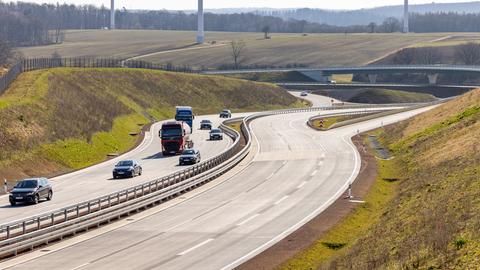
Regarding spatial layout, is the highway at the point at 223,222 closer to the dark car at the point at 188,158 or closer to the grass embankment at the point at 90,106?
the dark car at the point at 188,158

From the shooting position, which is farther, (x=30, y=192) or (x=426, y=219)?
(x=30, y=192)

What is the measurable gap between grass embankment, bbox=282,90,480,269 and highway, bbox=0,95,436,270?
3.19m

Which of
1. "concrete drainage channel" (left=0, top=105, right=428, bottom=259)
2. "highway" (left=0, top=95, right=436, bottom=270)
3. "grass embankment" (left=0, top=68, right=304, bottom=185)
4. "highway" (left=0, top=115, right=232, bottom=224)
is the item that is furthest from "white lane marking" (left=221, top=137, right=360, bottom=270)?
"grass embankment" (left=0, top=68, right=304, bottom=185)

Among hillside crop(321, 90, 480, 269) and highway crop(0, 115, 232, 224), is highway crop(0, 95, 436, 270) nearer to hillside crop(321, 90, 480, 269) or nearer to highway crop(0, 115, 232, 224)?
hillside crop(321, 90, 480, 269)

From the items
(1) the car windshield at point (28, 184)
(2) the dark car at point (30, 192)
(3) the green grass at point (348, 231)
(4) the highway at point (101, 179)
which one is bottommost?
(4) the highway at point (101, 179)

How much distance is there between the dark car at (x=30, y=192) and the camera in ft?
178

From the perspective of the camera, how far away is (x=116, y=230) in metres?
46.4

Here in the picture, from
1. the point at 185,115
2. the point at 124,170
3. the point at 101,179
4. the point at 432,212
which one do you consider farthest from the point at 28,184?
the point at 185,115

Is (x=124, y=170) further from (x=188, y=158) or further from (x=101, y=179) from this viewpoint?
(x=188, y=158)

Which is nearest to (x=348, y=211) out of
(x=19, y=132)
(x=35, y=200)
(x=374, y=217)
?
(x=374, y=217)

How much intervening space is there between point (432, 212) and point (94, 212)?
Answer: 55.5 ft

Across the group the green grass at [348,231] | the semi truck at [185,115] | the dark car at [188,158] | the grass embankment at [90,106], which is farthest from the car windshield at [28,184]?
the semi truck at [185,115]

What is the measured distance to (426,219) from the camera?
41656 millimetres

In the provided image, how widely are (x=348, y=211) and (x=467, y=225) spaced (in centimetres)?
1603
